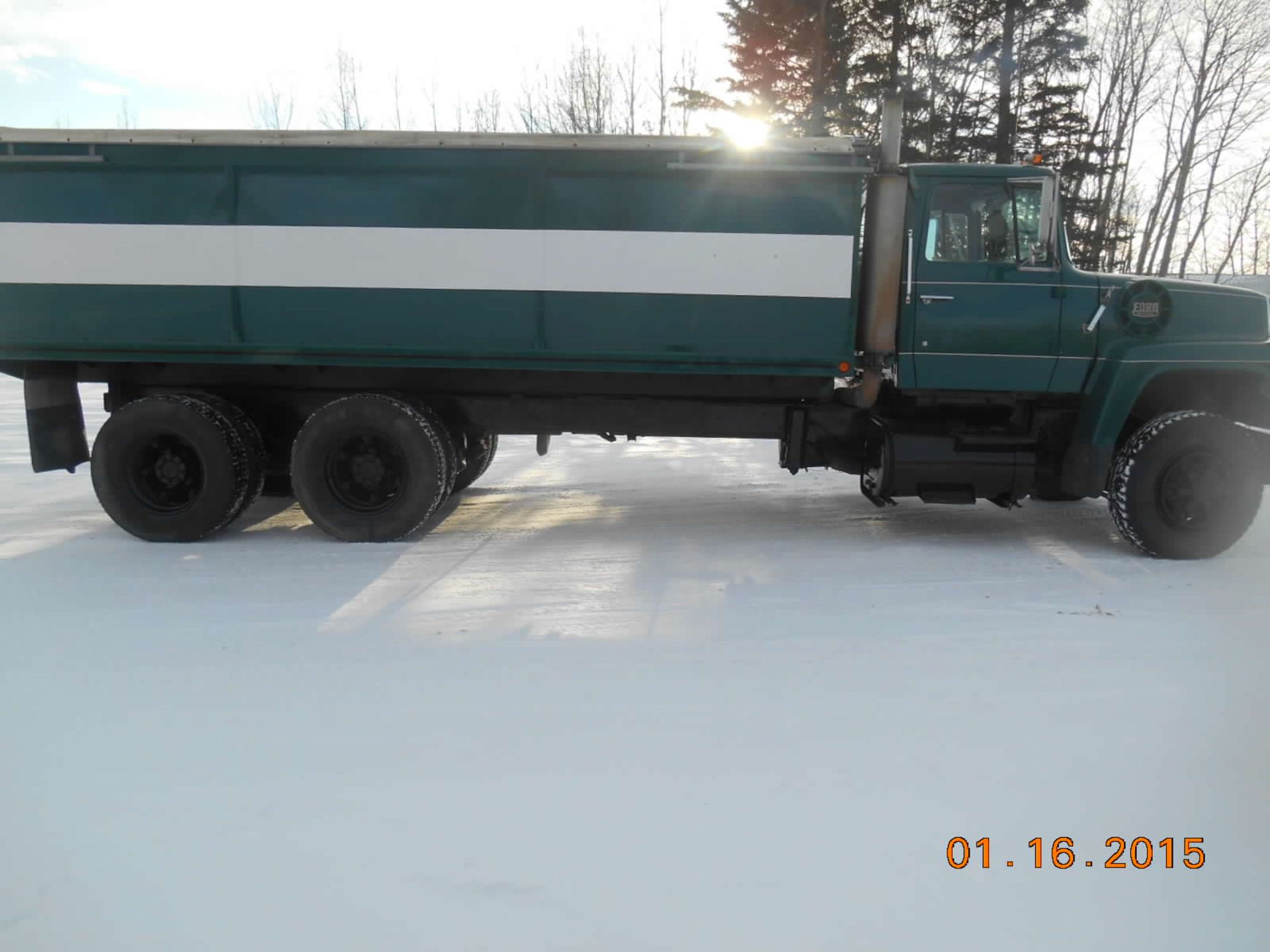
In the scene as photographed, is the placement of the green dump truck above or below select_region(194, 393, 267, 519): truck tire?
above

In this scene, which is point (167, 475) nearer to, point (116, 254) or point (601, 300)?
point (116, 254)

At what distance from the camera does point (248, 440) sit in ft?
20.7

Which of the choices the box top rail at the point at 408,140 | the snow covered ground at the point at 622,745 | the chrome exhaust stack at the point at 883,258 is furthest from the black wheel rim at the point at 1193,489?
the box top rail at the point at 408,140

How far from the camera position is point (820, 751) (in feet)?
10.9

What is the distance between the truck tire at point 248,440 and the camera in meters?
6.29

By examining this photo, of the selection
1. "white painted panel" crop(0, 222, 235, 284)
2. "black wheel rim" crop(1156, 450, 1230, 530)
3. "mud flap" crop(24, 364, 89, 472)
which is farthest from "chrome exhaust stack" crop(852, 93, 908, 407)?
"mud flap" crop(24, 364, 89, 472)

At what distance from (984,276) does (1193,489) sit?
201cm

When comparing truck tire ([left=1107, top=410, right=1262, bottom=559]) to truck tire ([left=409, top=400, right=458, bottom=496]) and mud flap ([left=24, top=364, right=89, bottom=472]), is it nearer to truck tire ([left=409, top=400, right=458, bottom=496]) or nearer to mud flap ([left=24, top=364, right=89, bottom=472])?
truck tire ([left=409, top=400, right=458, bottom=496])

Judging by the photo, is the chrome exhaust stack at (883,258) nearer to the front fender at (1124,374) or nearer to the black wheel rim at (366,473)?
the front fender at (1124,374)

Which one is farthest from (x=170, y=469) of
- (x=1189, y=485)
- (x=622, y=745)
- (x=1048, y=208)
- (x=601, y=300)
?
(x=1189, y=485)

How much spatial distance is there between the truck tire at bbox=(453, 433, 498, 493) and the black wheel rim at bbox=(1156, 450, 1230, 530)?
529 cm

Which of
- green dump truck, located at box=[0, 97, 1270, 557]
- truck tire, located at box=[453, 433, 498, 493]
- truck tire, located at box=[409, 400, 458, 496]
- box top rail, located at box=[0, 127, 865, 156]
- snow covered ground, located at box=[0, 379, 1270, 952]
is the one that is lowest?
snow covered ground, located at box=[0, 379, 1270, 952]

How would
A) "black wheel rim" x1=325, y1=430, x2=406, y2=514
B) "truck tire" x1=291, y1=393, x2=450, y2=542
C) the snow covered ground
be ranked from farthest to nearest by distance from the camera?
"black wheel rim" x1=325, y1=430, x2=406, y2=514, "truck tire" x1=291, y1=393, x2=450, y2=542, the snow covered ground

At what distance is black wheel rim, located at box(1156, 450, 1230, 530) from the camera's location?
19.1 ft
